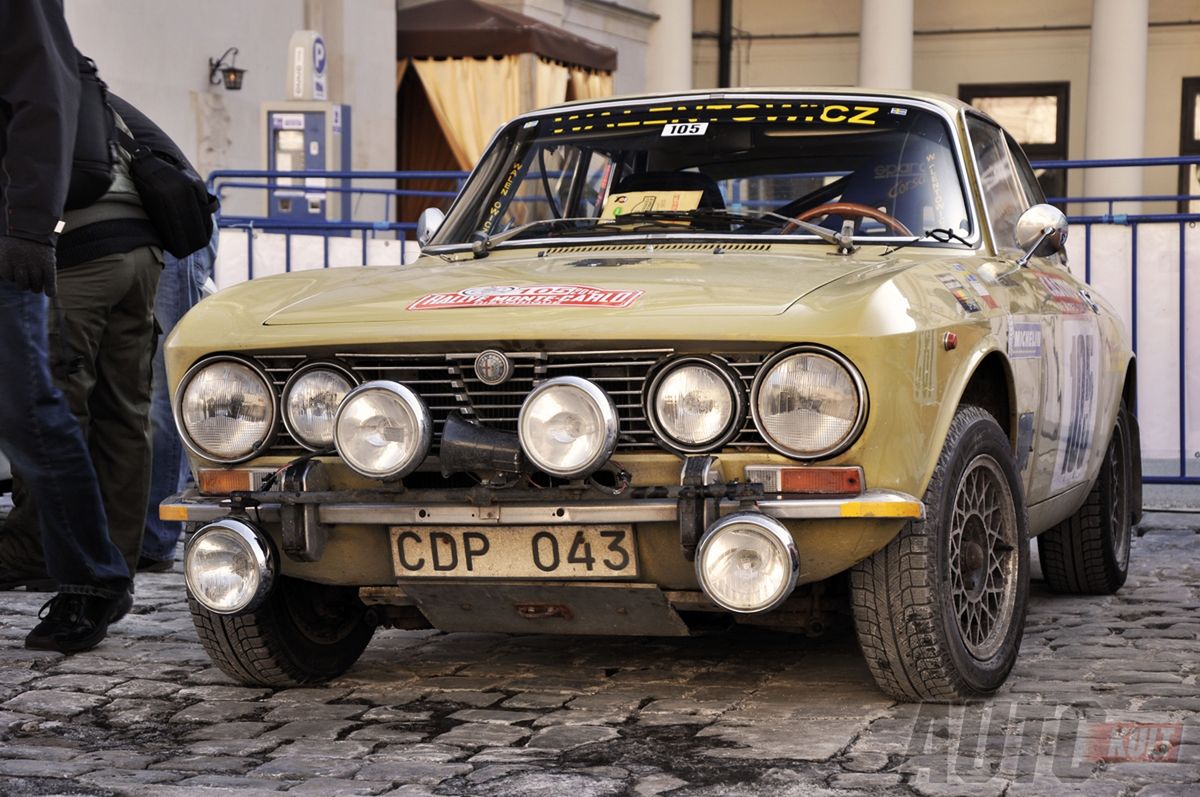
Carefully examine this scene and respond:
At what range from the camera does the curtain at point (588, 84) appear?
1977 cm

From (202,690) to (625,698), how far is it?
1.08 meters

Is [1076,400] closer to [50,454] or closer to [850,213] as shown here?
[850,213]

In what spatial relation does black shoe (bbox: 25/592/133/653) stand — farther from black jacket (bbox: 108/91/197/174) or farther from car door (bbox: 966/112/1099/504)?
car door (bbox: 966/112/1099/504)

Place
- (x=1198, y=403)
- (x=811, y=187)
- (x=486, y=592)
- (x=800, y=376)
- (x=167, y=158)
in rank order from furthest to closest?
(x=1198, y=403) → (x=167, y=158) → (x=811, y=187) → (x=486, y=592) → (x=800, y=376)

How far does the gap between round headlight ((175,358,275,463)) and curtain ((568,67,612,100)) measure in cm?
1525

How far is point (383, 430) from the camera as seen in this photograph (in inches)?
164

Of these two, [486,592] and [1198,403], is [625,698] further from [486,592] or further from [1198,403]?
[1198,403]

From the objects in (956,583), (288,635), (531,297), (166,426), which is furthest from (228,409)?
(166,426)

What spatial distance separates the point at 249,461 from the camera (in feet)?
14.5

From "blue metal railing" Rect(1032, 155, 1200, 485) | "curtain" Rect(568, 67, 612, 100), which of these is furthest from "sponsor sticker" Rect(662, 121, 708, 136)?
"curtain" Rect(568, 67, 612, 100)

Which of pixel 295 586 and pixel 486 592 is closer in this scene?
pixel 486 592

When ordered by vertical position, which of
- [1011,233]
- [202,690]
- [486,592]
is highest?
[1011,233]

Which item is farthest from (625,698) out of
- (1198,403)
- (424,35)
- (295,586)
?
(424,35)

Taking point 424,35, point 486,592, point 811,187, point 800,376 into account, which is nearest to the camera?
point 800,376
